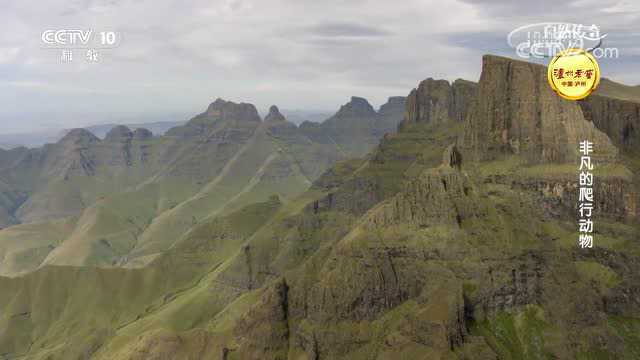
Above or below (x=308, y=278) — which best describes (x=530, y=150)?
above

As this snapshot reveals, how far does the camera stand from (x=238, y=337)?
171 metres

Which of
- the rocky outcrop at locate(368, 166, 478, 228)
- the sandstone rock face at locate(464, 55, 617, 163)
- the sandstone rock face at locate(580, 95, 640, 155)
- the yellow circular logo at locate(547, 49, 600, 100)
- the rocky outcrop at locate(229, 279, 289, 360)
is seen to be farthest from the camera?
the sandstone rock face at locate(580, 95, 640, 155)

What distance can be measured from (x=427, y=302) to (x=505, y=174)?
51.7 meters

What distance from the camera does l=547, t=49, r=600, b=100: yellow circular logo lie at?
99.4m

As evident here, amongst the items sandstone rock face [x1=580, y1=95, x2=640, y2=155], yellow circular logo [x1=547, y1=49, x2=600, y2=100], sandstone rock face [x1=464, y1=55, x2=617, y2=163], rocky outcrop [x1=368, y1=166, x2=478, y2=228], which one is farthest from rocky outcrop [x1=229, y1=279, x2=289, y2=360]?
sandstone rock face [x1=580, y1=95, x2=640, y2=155]

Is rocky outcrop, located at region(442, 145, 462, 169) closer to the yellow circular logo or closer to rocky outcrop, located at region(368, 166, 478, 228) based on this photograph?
rocky outcrop, located at region(368, 166, 478, 228)

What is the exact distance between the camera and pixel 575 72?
9975cm

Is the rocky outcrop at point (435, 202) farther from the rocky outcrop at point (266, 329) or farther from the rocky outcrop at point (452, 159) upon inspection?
the rocky outcrop at point (266, 329)

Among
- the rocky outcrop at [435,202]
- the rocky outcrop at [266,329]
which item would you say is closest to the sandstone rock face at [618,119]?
the rocky outcrop at [435,202]

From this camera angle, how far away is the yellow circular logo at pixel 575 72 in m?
99.4

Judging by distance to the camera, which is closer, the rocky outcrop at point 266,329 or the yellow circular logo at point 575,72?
the yellow circular logo at point 575,72

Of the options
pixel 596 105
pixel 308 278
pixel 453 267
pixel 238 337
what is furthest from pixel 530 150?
pixel 238 337

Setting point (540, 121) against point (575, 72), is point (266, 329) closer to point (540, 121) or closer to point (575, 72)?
point (540, 121)

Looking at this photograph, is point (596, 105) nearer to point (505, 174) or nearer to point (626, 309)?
point (505, 174)
